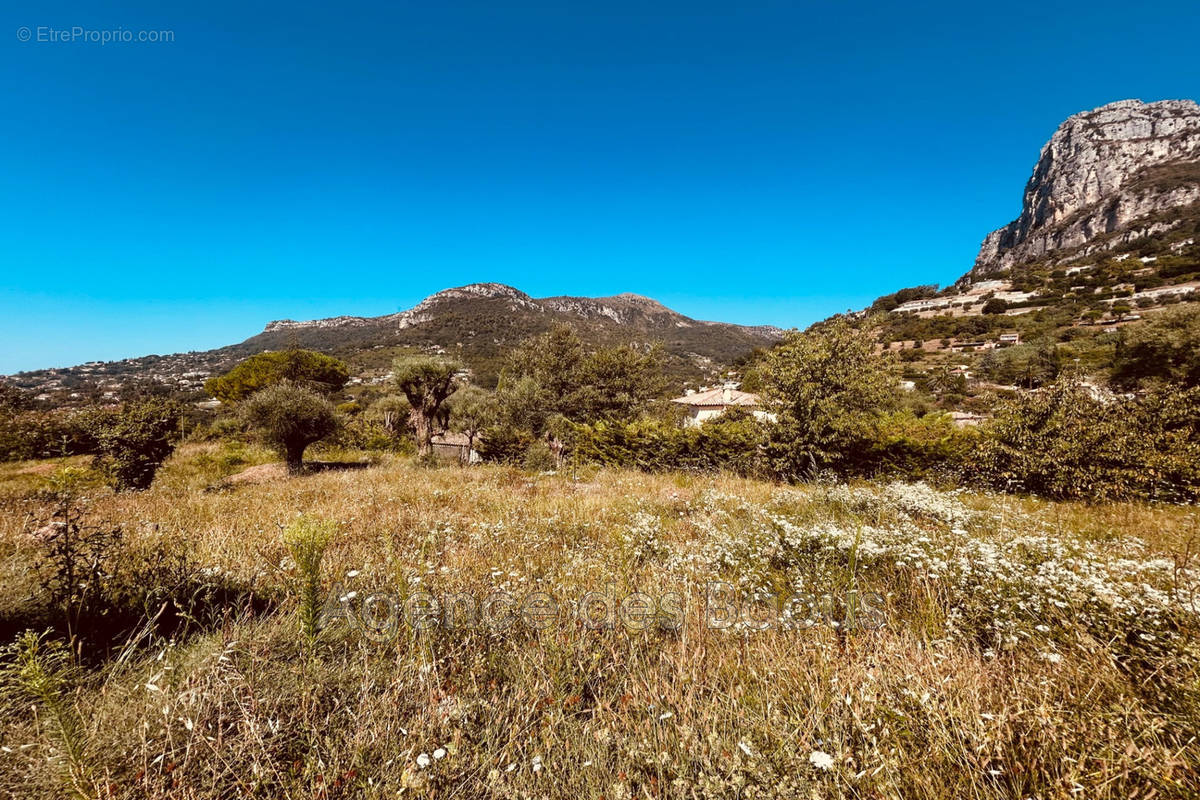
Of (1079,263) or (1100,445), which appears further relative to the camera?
(1079,263)

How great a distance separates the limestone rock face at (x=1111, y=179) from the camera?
268 ft

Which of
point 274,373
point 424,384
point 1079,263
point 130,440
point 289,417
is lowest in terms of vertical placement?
point 130,440

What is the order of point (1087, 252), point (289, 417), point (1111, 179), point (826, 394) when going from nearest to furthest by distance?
point (826, 394) → point (289, 417) → point (1087, 252) → point (1111, 179)

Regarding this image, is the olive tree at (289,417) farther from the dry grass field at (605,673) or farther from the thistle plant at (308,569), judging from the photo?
the thistle plant at (308,569)

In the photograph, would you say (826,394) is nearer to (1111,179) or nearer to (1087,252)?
(1087,252)

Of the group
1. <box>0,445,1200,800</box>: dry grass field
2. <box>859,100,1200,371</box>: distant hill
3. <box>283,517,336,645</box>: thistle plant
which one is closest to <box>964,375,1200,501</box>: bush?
<box>0,445,1200,800</box>: dry grass field

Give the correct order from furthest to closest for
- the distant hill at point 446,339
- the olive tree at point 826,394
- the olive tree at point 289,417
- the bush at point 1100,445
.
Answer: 1. the distant hill at point 446,339
2. the olive tree at point 289,417
3. the olive tree at point 826,394
4. the bush at point 1100,445

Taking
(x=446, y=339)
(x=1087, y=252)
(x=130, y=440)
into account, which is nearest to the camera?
(x=130, y=440)

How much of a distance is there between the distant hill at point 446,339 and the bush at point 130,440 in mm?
47143

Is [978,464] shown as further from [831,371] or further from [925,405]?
[925,405]

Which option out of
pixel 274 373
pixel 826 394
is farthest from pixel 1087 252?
pixel 274 373

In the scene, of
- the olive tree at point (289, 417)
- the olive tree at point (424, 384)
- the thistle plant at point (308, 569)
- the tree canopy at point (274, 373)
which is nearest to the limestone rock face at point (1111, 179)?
the olive tree at point (424, 384)

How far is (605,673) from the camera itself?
8.42 feet

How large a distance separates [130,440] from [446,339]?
81.6 m
